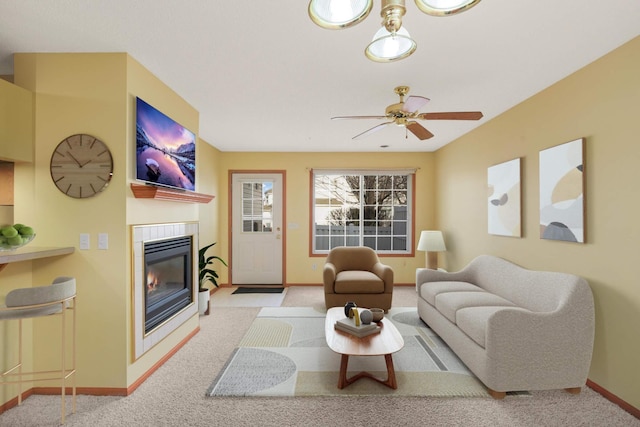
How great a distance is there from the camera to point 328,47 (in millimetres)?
2189

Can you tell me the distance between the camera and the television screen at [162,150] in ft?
8.07

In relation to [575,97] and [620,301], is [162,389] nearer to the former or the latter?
[620,301]

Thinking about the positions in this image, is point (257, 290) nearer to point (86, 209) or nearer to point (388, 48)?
point (86, 209)

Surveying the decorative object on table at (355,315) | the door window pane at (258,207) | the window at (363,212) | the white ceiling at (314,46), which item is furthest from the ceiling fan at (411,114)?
the door window pane at (258,207)

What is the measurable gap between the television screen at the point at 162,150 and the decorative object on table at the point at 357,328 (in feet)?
6.43

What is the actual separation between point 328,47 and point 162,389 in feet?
9.23

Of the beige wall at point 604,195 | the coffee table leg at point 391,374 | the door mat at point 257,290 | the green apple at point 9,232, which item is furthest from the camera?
the door mat at point 257,290

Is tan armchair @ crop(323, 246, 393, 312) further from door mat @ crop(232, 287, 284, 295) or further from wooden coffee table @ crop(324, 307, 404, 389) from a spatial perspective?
door mat @ crop(232, 287, 284, 295)

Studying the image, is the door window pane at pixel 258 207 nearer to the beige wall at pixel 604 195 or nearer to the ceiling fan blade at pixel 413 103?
the ceiling fan blade at pixel 413 103

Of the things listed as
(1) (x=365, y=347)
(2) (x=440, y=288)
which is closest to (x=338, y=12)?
(1) (x=365, y=347)

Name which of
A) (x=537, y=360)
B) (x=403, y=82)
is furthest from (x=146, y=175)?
(x=537, y=360)

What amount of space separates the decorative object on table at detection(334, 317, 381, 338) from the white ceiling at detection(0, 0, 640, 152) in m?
2.09

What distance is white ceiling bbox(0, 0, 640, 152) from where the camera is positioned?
1809 millimetres

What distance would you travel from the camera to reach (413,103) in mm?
2381
